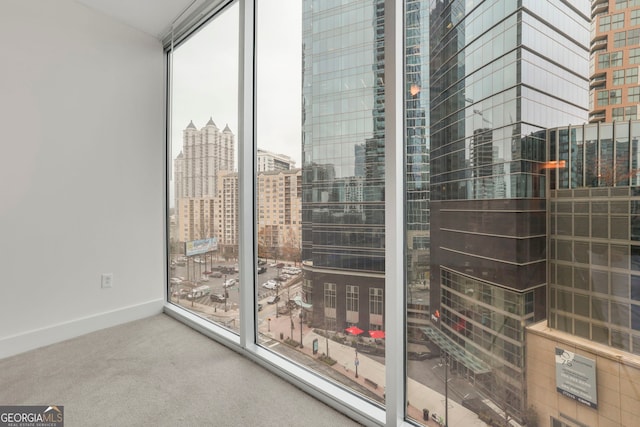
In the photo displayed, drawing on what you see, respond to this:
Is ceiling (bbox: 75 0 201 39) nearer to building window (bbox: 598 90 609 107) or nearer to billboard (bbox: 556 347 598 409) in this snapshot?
building window (bbox: 598 90 609 107)

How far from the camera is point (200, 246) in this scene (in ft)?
8.20

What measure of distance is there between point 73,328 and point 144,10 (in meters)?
2.63

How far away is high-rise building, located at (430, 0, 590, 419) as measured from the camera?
3.03 feet

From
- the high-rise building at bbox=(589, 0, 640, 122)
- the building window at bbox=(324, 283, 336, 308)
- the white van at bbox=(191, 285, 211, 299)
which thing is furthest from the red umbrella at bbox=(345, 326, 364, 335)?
the white van at bbox=(191, 285, 211, 299)

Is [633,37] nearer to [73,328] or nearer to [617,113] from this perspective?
[617,113]

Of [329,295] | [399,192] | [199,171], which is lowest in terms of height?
[329,295]

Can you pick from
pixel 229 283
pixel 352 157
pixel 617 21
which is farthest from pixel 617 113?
pixel 229 283

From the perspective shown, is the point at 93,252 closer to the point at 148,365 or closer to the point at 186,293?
the point at 186,293

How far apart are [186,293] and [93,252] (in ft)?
2.67

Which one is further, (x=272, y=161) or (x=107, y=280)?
(x=107, y=280)

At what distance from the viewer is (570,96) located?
2.89ft

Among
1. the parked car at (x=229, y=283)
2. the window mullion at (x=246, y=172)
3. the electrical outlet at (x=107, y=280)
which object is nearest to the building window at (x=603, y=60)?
the window mullion at (x=246, y=172)

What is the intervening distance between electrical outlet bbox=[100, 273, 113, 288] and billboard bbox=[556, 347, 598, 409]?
3.00 m

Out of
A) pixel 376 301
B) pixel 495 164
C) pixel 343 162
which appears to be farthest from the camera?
pixel 343 162
